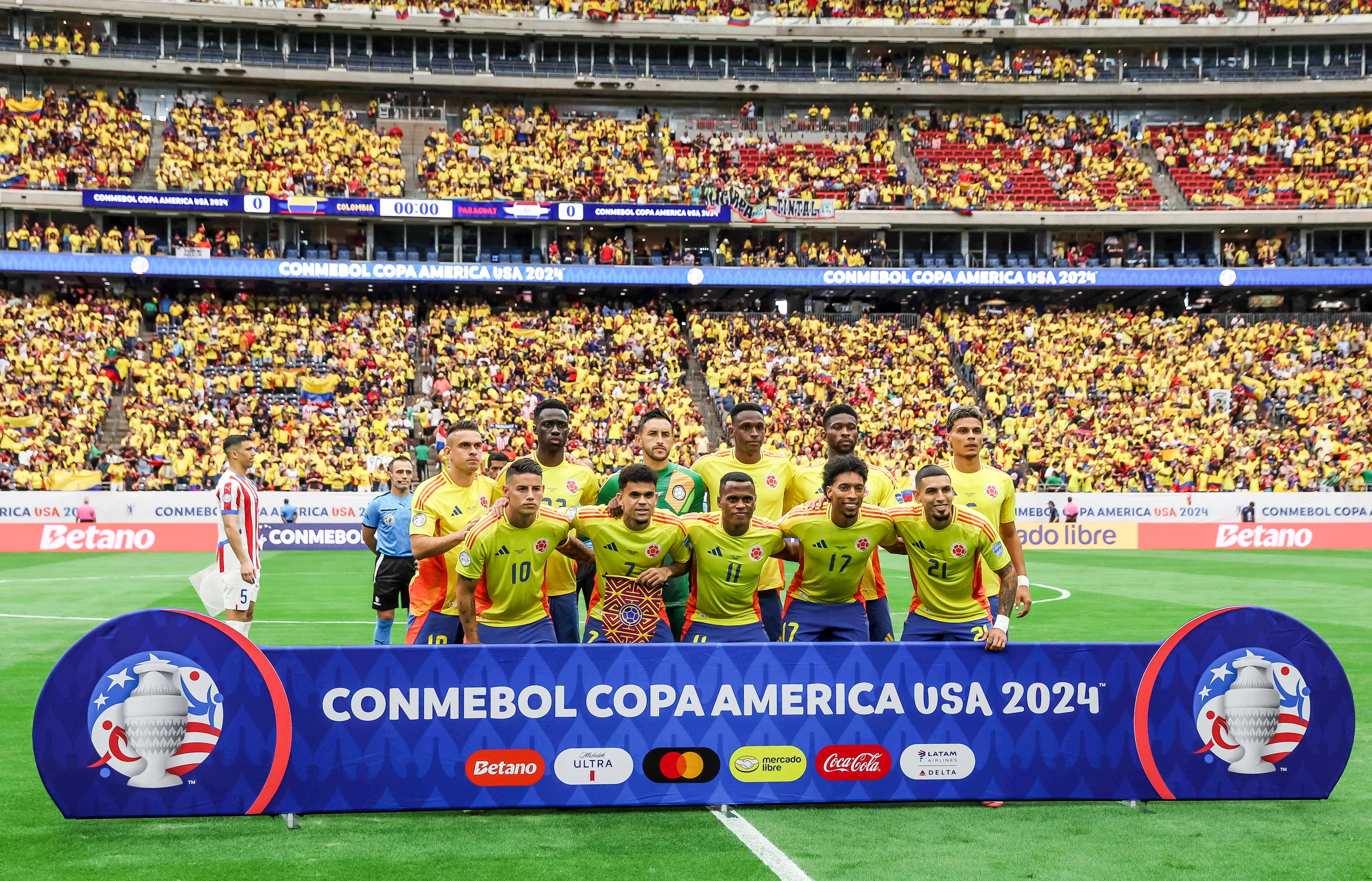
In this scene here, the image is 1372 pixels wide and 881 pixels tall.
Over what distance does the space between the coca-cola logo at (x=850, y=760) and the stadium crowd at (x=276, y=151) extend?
128 feet

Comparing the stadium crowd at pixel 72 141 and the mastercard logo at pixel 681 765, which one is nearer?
the mastercard logo at pixel 681 765

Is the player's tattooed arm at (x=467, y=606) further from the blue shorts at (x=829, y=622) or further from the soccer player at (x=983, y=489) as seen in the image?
the soccer player at (x=983, y=489)

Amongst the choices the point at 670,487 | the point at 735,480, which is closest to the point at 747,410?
the point at 670,487

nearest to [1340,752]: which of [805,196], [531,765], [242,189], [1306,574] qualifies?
[531,765]

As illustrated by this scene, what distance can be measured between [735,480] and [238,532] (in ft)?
19.0

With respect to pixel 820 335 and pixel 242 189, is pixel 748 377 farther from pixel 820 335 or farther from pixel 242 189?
pixel 242 189

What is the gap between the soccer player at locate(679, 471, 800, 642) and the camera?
6.99 m

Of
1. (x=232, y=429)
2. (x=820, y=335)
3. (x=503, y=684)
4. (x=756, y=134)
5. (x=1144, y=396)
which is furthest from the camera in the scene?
(x=756, y=134)

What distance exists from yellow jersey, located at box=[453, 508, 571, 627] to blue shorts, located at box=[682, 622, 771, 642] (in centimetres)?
102

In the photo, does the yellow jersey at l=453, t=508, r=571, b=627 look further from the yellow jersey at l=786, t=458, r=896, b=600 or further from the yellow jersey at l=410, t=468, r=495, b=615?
the yellow jersey at l=786, t=458, r=896, b=600

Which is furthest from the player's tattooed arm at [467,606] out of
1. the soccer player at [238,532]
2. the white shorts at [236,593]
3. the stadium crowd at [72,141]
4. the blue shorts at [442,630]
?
the stadium crowd at [72,141]

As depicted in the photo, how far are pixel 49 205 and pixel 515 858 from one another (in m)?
41.6

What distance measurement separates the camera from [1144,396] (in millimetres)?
37438

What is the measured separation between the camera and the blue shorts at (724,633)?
6980 millimetres
